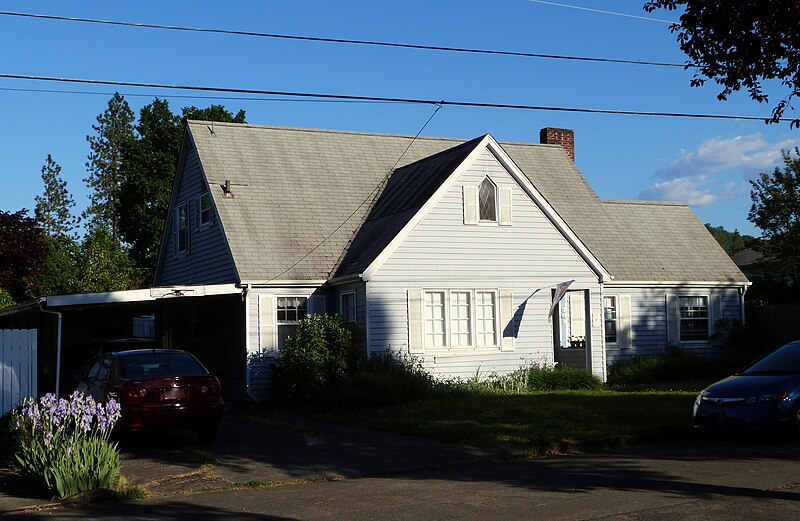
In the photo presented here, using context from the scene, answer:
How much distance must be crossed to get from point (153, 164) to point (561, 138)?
22693 millimetres

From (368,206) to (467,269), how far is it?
4436 millimetres

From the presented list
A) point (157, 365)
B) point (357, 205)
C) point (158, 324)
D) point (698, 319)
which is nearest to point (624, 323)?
point (698, 319)

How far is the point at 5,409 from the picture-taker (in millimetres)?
15766

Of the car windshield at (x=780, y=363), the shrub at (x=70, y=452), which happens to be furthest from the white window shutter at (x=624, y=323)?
the shrub at (x=70, y=452)

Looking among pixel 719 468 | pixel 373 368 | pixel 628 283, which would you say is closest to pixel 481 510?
pixel 719 468

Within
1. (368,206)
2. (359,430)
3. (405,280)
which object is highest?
(368,206)

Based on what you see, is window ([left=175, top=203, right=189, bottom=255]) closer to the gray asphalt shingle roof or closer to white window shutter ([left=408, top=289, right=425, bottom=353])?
the gray asphalt shingle roof

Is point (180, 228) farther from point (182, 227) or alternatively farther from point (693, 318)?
point (693, 318)

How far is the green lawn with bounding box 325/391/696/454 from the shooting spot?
1471 cm

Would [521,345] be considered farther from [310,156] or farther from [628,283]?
[310,156]

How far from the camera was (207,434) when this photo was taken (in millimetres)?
15453

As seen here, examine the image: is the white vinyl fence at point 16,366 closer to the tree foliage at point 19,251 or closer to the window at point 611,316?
the window at point 611,316

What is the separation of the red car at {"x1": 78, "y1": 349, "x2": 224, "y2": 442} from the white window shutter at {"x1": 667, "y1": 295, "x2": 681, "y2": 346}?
18007 mm

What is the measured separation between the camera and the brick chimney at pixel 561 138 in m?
33.6
